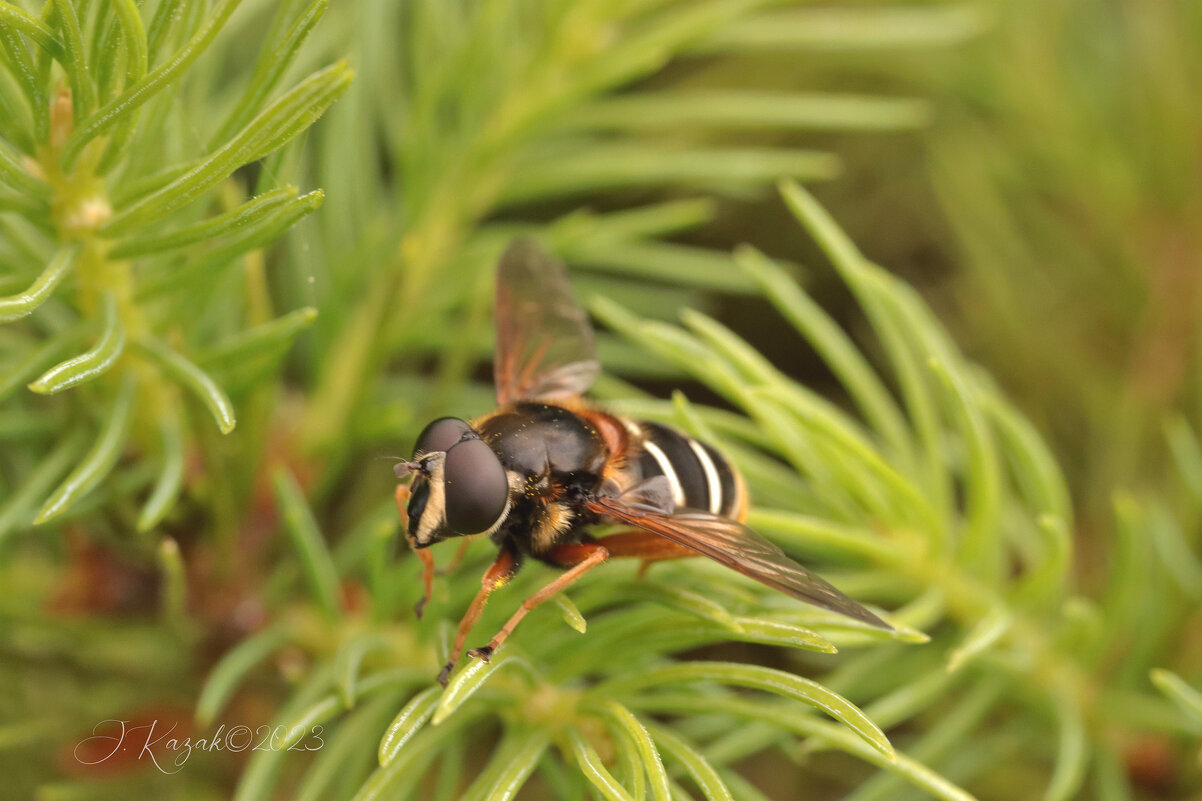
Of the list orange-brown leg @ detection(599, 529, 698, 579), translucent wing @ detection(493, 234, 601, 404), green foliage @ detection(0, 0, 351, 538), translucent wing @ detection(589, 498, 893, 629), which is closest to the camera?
green foliage @ detection(0, 0, 351, 538)

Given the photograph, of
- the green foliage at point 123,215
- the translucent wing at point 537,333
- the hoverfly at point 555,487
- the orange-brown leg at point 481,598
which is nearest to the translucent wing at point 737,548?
the hoverfly at point 555,487

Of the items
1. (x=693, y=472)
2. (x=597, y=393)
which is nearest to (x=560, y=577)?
(x=693, y=472)

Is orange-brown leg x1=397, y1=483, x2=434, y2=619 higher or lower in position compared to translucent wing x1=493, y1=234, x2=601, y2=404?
lower

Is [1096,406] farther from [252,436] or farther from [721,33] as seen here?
[252,436]

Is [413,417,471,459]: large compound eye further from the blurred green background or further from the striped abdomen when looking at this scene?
the striped abdomen

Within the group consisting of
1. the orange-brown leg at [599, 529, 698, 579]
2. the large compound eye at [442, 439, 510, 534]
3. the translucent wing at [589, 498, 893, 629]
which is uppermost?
the large compound eye at [442, 439, 510, 534]

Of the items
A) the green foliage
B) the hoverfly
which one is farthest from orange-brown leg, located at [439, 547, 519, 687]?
the green foliage
